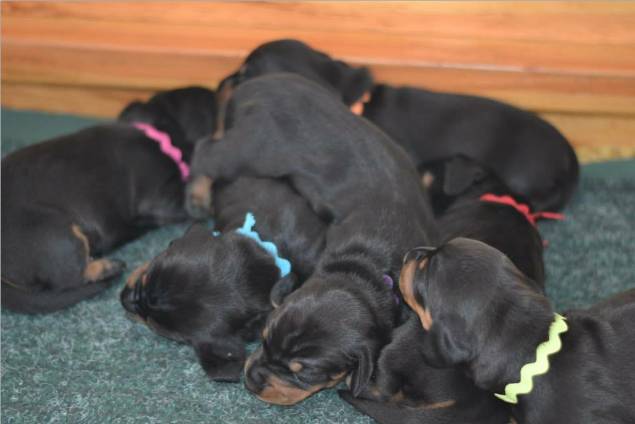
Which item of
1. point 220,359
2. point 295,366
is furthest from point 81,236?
point 295,366

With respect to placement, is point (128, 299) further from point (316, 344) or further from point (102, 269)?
point (316, 344)

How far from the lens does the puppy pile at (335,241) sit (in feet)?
7.70

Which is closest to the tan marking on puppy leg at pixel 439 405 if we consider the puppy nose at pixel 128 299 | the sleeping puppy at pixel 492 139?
the puppy nose at pixel 128 299

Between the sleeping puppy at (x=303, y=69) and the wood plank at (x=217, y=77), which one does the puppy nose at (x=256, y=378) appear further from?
the wood plank at (x=217, y=77)

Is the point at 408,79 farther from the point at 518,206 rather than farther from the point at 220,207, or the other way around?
the point at 220,207

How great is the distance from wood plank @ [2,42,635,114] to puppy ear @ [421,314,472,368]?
1790mm

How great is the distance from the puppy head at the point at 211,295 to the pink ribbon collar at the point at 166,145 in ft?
2.86

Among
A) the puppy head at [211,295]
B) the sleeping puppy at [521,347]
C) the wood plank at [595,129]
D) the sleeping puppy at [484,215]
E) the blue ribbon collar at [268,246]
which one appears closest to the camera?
the sleeping puppy at [521,347]

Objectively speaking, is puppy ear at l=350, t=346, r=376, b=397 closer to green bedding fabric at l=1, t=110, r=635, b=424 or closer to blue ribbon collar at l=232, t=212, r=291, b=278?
green bedding fabric at l=1, t=110, r=635, b=424

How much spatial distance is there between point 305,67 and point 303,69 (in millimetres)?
15

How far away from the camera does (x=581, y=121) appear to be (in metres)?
3.84

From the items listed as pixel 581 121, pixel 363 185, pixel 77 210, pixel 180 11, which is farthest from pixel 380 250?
pixel 180 11

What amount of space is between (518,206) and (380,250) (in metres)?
0.78

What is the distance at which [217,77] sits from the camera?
13.4 ft
